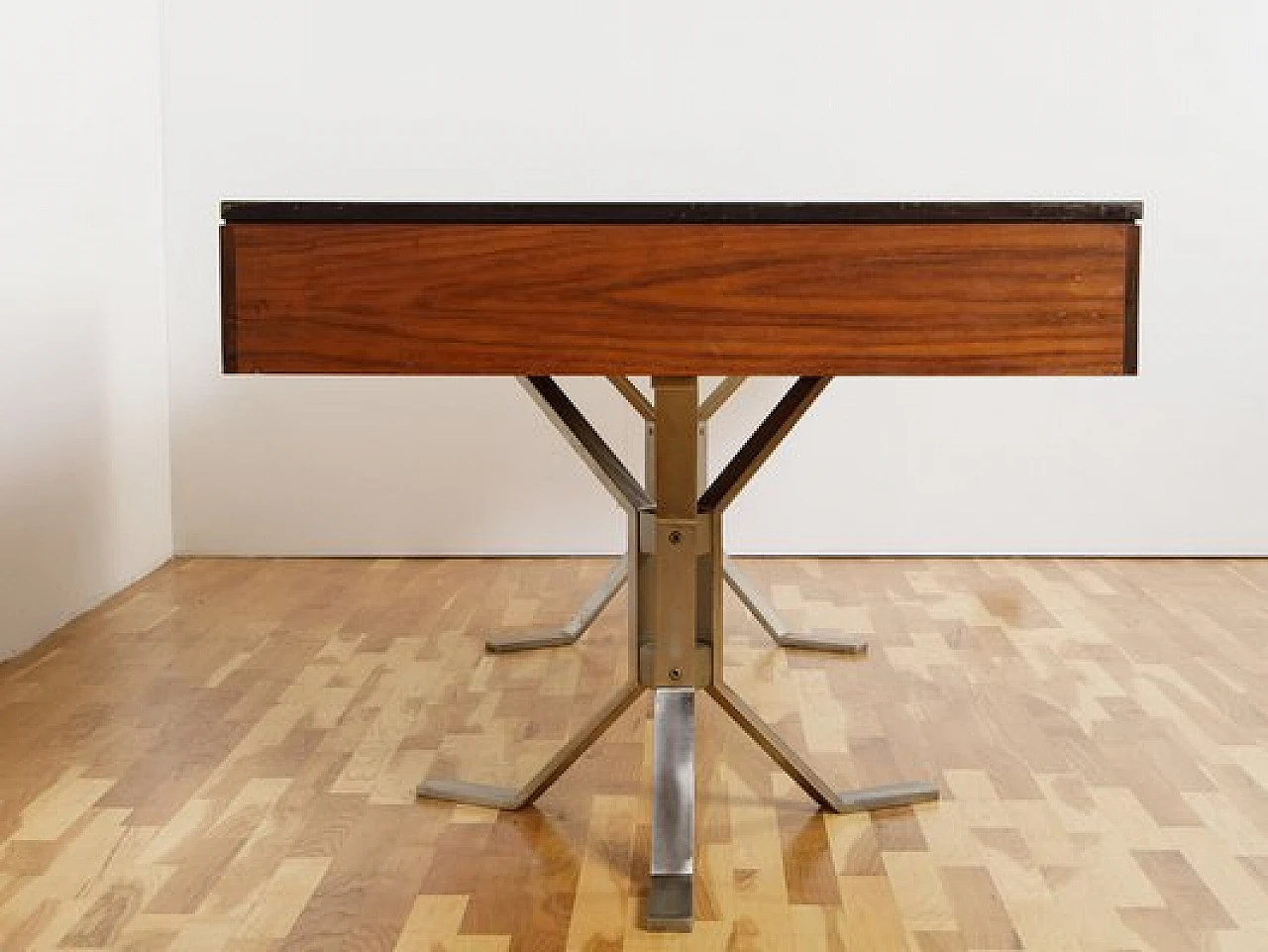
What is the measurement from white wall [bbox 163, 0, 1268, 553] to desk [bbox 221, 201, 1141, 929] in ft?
6.76

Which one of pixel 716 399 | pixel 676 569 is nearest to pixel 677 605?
pixel 676 569

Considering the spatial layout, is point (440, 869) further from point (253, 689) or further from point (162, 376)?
point (162, 376)

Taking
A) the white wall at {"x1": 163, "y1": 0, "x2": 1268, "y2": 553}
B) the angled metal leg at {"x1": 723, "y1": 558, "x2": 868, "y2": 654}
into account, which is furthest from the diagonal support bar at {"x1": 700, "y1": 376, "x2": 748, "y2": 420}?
the white wall at {"x1": 163, "y1": 0, "x2": 1268, "y2": 553}

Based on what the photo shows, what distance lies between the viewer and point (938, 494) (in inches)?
155

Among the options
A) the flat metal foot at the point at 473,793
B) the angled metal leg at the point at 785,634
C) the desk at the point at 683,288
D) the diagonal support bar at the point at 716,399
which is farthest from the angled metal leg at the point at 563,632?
the desk at the point at 683,288

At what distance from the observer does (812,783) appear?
2148mm

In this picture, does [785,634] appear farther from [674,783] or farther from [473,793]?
[674,783]

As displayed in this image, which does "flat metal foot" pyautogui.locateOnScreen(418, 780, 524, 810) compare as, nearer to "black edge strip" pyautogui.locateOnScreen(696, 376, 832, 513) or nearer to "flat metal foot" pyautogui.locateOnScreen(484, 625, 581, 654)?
"black edge strip" pyautogui.locateOnScreen(696, 376, 832, 513)

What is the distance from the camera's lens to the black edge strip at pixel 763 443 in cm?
199

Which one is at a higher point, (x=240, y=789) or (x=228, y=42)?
(x=228, y=42)

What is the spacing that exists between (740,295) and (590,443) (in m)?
0.48

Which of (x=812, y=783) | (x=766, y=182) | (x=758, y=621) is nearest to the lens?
(x=812, y=783)

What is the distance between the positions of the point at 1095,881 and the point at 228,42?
266cm

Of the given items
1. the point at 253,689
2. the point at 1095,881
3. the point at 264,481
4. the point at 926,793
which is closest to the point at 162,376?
the point at 264,481
